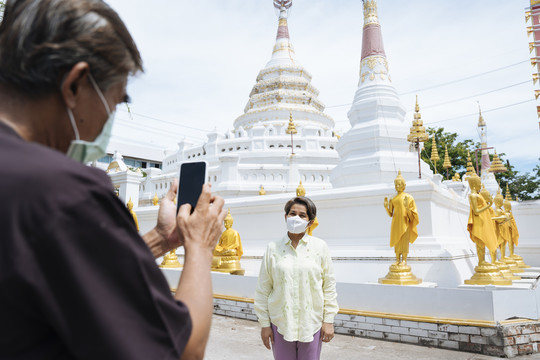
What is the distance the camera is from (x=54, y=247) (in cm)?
62

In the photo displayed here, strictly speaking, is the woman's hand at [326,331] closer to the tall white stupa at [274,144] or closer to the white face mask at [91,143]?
the white face mask at [91,143]

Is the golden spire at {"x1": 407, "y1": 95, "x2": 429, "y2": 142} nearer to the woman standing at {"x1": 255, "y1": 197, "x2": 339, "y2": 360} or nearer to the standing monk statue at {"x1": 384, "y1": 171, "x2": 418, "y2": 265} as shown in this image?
the standing monk statue at {"x1": 384, "y1": 171, "x2": 418, "y2": 265}

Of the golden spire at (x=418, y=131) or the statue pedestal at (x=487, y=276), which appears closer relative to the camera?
the statue pedestal at (x=487, y=276)

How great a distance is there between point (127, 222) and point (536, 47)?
15.4 meters

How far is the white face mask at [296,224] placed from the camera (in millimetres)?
3174

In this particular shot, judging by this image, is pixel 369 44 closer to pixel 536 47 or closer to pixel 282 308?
pixel 536 47

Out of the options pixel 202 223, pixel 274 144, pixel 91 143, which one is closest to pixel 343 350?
pixel 202 223

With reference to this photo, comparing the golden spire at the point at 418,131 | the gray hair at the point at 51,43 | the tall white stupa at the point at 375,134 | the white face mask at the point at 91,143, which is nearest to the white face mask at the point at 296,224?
the white face mask at the point at 91,143

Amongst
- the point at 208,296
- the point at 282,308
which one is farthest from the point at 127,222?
the point at 282,308

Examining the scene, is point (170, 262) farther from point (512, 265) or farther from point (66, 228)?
point (66, 228)

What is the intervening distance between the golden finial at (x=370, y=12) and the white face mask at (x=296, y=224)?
10.5 m

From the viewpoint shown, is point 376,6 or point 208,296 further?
point 376,6

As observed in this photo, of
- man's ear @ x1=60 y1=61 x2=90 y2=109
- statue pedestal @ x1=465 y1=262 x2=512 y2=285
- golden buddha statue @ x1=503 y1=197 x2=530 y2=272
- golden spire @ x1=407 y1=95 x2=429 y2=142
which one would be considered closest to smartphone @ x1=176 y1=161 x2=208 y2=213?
man's ear @ x1=60 y1=61 x2=90 y2=109

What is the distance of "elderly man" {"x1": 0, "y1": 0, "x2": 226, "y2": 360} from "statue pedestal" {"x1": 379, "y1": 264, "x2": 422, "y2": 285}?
17.0 feet
